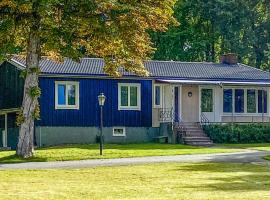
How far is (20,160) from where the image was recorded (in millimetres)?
27938

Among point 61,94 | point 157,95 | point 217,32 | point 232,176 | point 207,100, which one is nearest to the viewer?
point 232,176

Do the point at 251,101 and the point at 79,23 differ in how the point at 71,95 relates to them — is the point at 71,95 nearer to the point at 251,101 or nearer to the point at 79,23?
the point at 79,23

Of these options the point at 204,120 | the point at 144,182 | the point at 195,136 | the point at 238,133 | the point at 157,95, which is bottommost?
the point at 144,182

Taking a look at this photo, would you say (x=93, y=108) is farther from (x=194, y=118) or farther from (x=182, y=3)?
(x=182, y=3)

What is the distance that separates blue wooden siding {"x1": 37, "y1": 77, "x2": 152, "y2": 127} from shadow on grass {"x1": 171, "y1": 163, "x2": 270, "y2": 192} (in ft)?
49.3

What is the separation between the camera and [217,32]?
62719mm

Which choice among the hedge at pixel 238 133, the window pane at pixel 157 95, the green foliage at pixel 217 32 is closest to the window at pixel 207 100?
the hedge at pixel 238 133

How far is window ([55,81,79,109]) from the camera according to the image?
39.5m

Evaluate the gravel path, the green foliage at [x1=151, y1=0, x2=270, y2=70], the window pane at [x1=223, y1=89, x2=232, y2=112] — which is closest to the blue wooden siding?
the window pane at [x1=223, y1=89, x2=232, y2=112]

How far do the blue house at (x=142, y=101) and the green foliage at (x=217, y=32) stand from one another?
15558 millimetres

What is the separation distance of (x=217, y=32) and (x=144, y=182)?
43782 millimetres

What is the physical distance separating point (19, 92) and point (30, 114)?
36.4ft

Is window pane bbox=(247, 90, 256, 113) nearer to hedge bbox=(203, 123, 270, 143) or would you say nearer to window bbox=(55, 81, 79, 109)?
hedge bbox=(203, 123, 270, 143)

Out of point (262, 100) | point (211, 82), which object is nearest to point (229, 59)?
point (262, 100)
